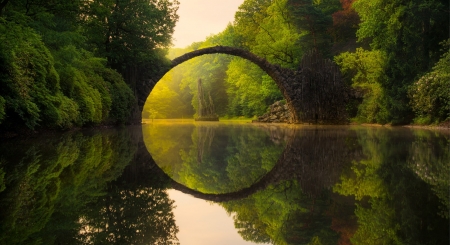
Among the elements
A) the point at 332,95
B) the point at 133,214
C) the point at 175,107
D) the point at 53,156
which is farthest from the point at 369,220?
the point at 175,107

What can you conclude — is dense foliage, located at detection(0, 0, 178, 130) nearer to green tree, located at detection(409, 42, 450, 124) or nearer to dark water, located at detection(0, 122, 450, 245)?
dark water, located at detection(0, 122, 450, 245)

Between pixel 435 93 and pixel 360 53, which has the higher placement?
pixel 360 53

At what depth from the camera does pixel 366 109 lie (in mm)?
24844

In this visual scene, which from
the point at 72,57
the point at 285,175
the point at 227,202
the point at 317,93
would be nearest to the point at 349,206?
the point at 227,202

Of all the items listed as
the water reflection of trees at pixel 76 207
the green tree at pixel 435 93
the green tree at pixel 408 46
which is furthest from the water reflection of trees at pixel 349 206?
the green tree at pixel 408 46

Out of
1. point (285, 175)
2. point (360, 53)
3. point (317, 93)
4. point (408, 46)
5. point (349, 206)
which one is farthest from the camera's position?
point (360, 53)

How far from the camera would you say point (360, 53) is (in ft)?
93.9

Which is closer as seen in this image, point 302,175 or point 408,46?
point 302,175

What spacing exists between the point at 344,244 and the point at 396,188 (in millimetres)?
1774

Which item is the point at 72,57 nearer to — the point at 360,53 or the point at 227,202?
the point at 227,202

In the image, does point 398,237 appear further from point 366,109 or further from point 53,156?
point 366,109

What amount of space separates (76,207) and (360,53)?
92.7ft

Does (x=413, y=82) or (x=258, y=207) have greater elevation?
(x=413, y=82)

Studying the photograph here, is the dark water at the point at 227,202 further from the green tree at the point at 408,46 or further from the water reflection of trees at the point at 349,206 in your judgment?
the green tree at the point at 408,46
